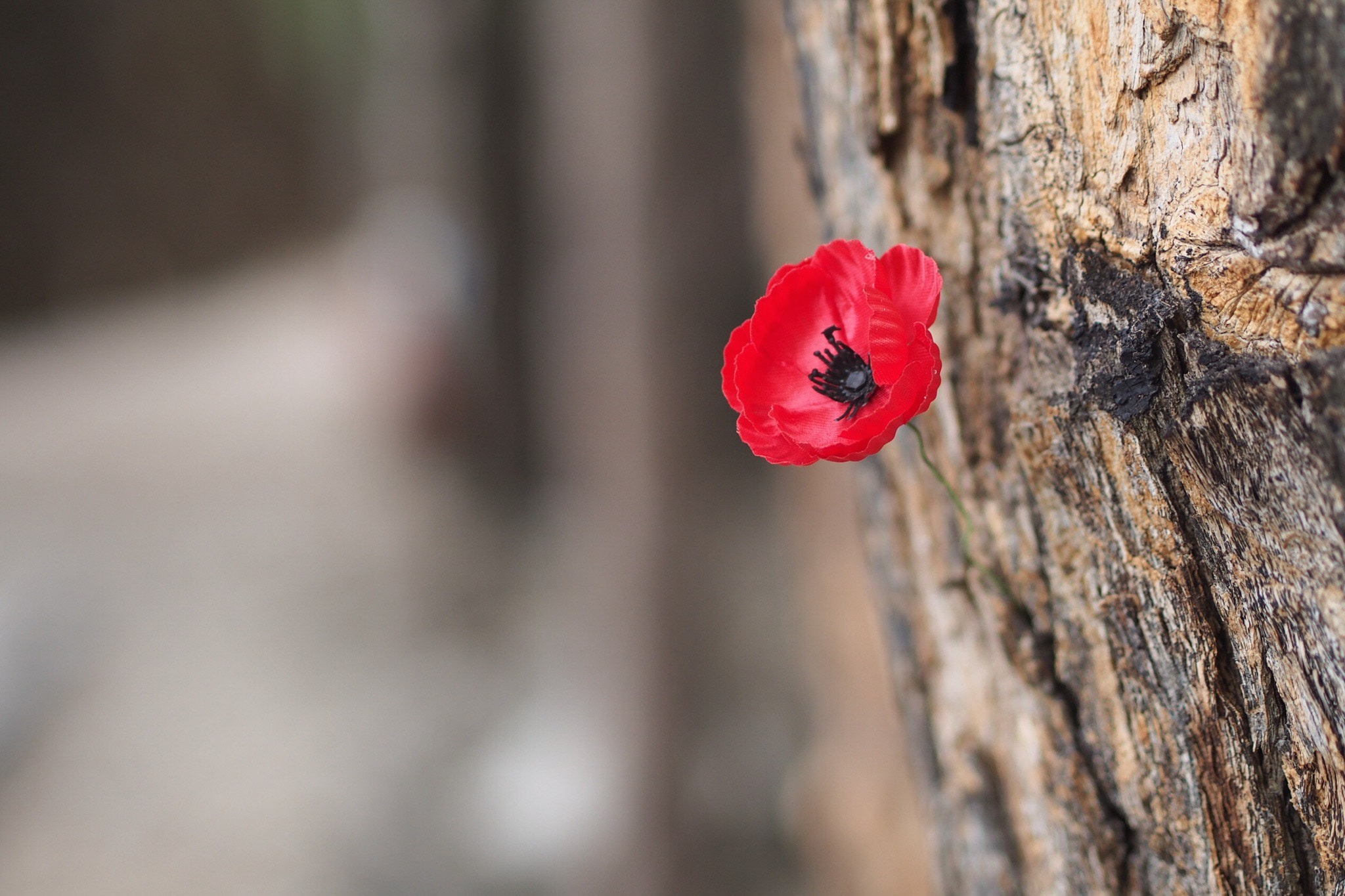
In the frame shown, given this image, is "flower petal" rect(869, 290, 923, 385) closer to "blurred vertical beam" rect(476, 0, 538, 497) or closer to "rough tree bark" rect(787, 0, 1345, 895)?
"rough tree bark" rect(787, 0, 1345, 895)

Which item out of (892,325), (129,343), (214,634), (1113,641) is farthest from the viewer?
(129,343)

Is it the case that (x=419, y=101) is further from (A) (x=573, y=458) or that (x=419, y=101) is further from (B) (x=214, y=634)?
(B) (x=214, y=634)

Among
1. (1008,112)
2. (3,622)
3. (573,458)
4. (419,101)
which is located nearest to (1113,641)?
(1008,112)

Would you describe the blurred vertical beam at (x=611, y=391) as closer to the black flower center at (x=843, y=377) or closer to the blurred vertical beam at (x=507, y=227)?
the blurred vertical beam at (x=507, y=227)

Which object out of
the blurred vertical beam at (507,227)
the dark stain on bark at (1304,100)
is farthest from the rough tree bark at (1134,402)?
the blurred vertical beam at (507,227)

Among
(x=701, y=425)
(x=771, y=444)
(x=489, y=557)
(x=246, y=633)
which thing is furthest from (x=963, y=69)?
(x=246, y=633)

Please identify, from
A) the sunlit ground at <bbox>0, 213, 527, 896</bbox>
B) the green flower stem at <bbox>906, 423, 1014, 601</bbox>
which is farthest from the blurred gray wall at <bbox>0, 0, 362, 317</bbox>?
the green flower stem at <bbox>906, 423, 1014, 601</bbox>

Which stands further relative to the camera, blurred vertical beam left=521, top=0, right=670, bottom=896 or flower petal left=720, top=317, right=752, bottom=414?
blurred vertical beam left=521, top=0, right=670, bottom=896
